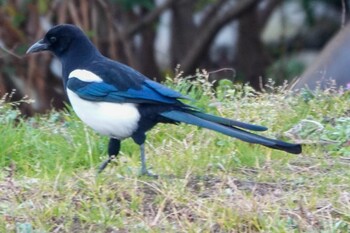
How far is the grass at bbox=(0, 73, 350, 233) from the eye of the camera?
16.8 ft

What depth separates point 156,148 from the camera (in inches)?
242

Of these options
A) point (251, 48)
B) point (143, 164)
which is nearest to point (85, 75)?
point (143, 164)

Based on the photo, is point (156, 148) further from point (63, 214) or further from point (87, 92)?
point (63, 214)

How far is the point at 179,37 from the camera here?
1349 centimetres

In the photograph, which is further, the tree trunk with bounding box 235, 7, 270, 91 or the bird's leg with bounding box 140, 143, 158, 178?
the tree trunk with bounding box 235, 7, 270, 91

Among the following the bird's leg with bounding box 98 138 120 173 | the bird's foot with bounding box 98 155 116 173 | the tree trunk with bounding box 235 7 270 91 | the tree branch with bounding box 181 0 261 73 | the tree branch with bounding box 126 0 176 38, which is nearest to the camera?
the bird's foot with bounding box 98 155 116 173

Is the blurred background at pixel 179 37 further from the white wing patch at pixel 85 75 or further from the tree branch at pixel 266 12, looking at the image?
the white wing patch at pixel 85 75

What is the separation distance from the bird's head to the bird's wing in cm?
31

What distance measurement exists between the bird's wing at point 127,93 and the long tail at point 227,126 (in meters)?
0.08

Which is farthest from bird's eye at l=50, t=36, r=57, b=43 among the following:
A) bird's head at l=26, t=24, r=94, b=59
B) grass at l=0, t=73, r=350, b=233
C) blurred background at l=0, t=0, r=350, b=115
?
blurred background at l=0, t=0, r=350, b=115

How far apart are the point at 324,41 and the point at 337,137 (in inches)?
342

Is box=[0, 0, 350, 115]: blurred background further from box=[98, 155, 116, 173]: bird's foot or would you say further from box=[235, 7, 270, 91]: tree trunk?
box=[98, 155, 116, 173]: bird's foot

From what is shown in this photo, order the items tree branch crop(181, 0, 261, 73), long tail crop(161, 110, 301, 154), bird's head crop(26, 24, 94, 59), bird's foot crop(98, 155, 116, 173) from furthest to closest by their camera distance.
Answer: tree branch crop(181, 0, 261, 73) < bird's head crop(26, 24, 94, 59) < bird's foot crop(98, 155, 116, 173) < long tail crop(161, 110, 301, 154)

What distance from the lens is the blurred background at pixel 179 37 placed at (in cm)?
1076
